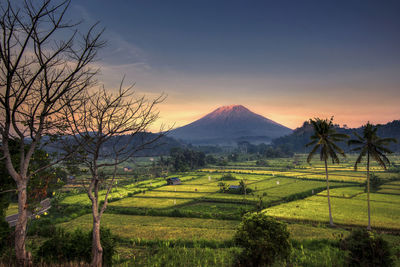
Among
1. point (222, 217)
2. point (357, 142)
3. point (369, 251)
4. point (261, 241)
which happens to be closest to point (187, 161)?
point (222, 217)

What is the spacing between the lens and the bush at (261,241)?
1305 centimetres

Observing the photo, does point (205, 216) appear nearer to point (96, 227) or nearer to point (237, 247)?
point (237, 247)

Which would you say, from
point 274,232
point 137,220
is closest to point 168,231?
point 137,220

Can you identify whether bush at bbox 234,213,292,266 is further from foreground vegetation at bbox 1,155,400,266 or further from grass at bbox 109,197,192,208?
grass at bbox 109,197,192,208

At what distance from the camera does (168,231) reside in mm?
→ 23297

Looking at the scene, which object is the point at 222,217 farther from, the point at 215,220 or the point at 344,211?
the point at 344,211

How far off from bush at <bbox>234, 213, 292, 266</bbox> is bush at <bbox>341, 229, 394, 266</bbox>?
11.1ft

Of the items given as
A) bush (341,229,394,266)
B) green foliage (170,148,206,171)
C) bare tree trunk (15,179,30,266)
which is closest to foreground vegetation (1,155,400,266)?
bush (341,229,394,266)

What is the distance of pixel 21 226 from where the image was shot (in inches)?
303

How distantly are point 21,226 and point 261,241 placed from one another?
35.2ft

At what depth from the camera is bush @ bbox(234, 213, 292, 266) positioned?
13.0 metres

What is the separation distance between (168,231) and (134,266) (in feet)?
29.1

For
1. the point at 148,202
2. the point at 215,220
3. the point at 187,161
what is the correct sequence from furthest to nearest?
the point at 187,161 → the point at 148,202 → the point at 215,220

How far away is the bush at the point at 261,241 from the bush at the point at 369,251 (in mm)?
3379
